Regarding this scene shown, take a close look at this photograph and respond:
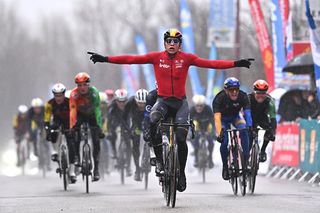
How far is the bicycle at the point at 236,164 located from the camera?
17188 millimetres

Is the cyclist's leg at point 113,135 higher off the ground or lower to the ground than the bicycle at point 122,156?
higher

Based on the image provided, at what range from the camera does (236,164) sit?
17312mm

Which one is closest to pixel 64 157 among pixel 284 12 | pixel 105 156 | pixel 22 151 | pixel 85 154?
pixel 85 154

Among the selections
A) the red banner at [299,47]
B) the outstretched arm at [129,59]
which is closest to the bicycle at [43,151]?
the red banner at [299,47]

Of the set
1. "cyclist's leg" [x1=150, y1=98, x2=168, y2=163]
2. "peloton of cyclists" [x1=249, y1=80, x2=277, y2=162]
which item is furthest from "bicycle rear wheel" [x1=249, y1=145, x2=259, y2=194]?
"cyclist's leg" [x1=150, y1=98, x2=168, y2=163]

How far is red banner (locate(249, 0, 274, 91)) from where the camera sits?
99.5 feet

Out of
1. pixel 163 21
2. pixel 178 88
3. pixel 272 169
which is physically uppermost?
pixel 163 21

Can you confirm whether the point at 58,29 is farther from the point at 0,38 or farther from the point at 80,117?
the point at 80,117

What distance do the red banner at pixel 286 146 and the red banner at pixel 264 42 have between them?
422cm

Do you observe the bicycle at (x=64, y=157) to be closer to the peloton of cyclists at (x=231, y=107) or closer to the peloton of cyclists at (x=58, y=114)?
the peloton of cyclists at (x=58, y=114)

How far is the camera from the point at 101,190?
776 inches

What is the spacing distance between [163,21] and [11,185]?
6517cm

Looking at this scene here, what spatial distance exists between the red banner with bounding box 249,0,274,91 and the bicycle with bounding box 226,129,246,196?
12.7 m

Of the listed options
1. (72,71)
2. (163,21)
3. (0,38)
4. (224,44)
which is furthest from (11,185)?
(72,71)
